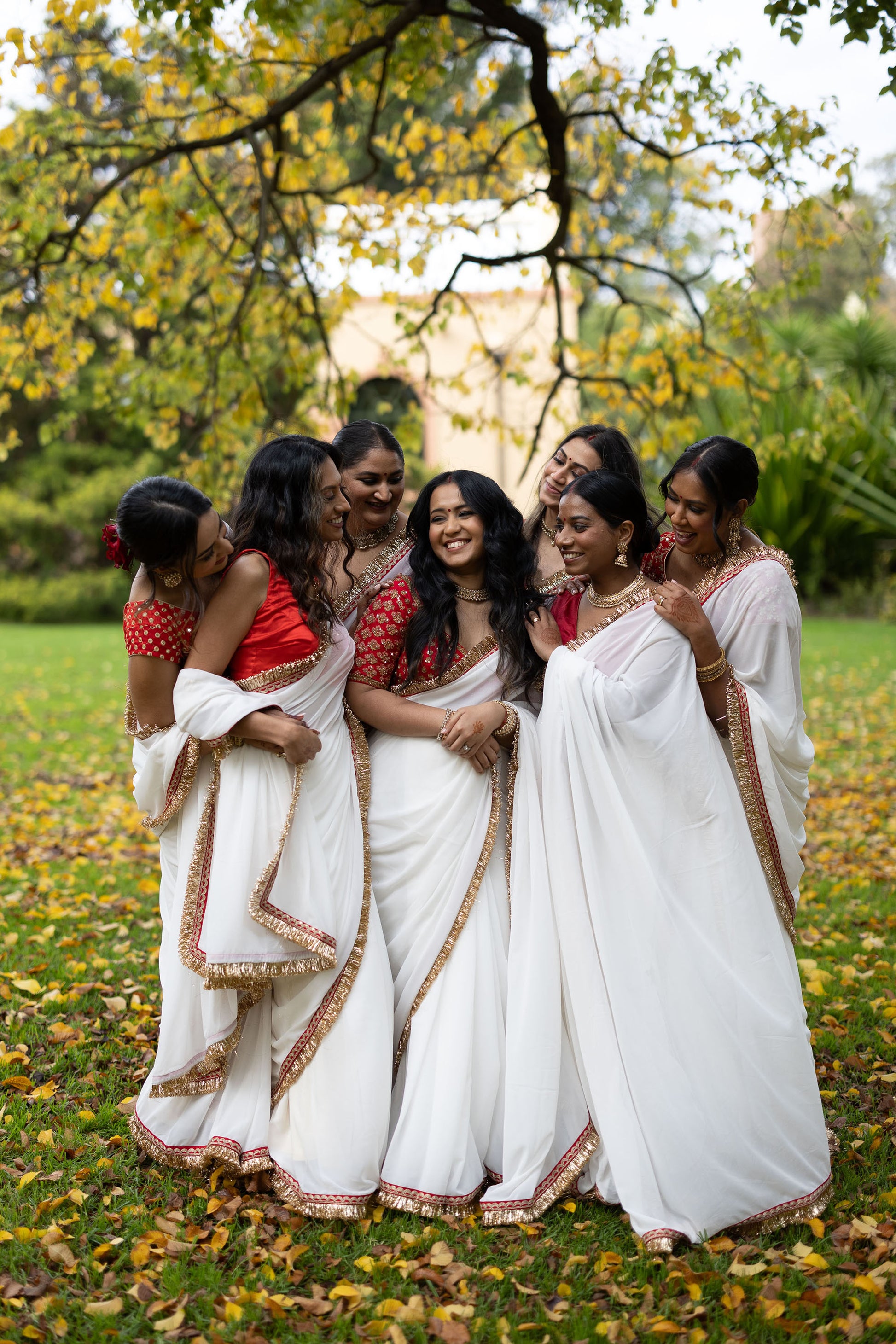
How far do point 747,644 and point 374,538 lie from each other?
1326 millimetres

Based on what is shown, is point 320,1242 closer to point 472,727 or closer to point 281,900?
point 281,900

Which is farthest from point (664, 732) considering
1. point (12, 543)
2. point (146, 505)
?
point (12, 543)

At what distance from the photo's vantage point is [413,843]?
344 centimetres

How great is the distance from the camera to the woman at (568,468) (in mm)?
3842

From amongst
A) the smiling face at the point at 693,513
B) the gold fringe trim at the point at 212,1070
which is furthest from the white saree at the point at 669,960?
the gold fringe trim at the point at 212,1070

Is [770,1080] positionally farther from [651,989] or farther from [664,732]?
[664,732]

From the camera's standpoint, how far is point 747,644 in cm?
334

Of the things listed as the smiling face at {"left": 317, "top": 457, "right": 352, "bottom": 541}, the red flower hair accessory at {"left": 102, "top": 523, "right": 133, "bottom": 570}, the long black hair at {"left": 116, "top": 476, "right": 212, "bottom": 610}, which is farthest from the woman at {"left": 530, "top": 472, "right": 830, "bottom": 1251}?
the red flower hair accessory at {"left": 102, "top": 523, "right": 133, "bottom": 570}

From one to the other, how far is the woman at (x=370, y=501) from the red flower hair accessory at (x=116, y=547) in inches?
28.6

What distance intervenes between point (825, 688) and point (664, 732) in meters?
9.10

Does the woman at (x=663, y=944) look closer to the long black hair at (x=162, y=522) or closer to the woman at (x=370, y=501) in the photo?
the woman at (x=370, y=501)

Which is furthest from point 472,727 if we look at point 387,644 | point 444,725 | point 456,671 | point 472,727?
point 387,644

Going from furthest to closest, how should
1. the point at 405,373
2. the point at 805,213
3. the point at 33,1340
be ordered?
the point at 405,373, the point at 805,213, the point at 33,1340

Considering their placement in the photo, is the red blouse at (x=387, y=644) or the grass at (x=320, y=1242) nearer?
the grass at (x=320, y=1242)
